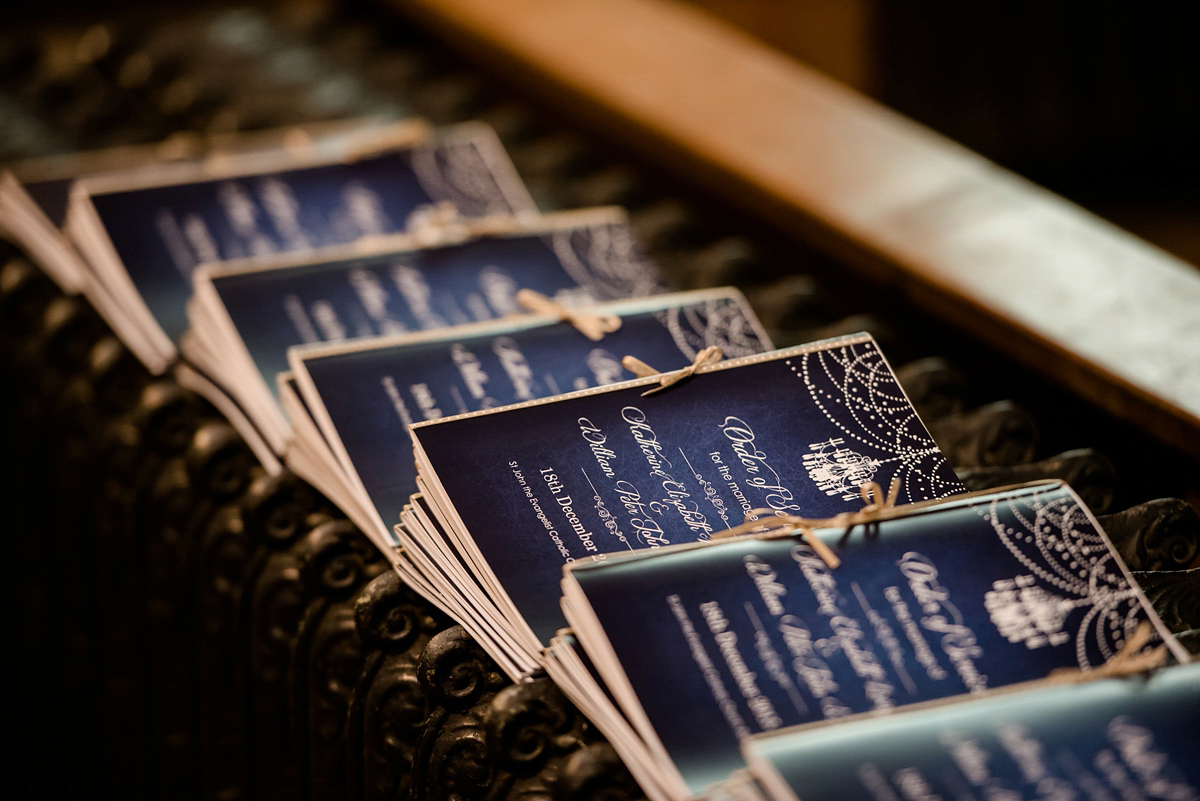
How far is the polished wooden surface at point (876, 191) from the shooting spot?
1080 mm

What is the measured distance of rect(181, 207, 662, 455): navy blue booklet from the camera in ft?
3.54

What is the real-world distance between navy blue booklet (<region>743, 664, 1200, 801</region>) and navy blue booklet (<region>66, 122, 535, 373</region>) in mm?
729

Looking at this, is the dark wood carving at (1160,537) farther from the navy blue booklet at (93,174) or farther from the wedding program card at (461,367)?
the navy blue booklet at (93,174)

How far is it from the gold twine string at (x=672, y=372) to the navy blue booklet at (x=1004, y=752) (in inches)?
11.1

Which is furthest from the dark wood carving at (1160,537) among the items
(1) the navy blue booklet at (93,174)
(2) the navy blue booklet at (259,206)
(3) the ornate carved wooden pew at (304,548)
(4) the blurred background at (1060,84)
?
(4) the blurred background at (1060,84)

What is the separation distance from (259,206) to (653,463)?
2.17ft

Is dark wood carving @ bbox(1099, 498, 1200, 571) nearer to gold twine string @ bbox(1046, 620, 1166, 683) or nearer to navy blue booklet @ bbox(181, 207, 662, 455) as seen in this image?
gold twine string @ bbox(1046, 620, 1166, 683)

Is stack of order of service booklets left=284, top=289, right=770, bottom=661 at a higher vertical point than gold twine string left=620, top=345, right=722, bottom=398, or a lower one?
higher

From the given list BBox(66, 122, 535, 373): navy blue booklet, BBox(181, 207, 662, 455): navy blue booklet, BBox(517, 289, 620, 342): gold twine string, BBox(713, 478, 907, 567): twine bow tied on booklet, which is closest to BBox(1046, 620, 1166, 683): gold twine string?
BBox(713, 478, 907, 567): twine bow tied on booklet

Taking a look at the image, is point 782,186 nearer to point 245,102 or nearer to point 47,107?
point 245,102

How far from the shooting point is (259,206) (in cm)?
132

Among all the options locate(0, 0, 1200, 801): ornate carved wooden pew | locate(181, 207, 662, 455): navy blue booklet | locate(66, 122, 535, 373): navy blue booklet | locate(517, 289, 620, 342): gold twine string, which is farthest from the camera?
locate(66, 122, 535, 373): navy blue booklet

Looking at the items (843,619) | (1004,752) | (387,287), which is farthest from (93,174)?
(1004,752)

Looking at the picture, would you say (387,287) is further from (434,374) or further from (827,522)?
(827,522)
